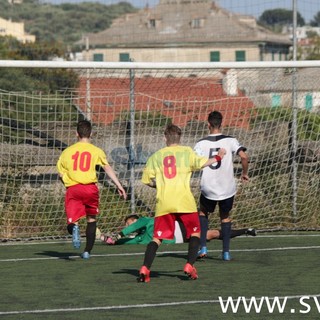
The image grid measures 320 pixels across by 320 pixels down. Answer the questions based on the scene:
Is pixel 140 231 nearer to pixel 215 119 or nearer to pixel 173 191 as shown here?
pixel 215 119

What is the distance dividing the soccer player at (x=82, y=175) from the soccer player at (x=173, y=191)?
5.21 ft

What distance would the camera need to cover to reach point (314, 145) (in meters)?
18.2

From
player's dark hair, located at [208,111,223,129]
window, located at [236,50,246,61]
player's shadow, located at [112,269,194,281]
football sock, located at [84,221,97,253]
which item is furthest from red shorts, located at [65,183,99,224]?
window, located at [236,50,246,61]

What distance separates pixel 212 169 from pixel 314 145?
4890 mm

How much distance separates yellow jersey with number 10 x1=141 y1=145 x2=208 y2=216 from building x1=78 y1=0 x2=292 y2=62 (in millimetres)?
16621

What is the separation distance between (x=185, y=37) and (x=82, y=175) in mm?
28555

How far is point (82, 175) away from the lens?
13695 millimetres

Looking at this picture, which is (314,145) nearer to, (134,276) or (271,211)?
(271,211)

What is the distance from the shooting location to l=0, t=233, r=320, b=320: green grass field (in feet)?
34.0

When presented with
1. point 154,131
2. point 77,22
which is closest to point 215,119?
A: point 154,131

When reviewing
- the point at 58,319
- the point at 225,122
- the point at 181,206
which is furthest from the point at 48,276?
the point at 225,122

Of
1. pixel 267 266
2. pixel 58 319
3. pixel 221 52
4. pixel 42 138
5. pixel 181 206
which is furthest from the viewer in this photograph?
pixel 221 52

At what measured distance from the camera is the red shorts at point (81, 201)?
13.7m

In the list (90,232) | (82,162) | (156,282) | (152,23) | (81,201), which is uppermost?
(152,23)
